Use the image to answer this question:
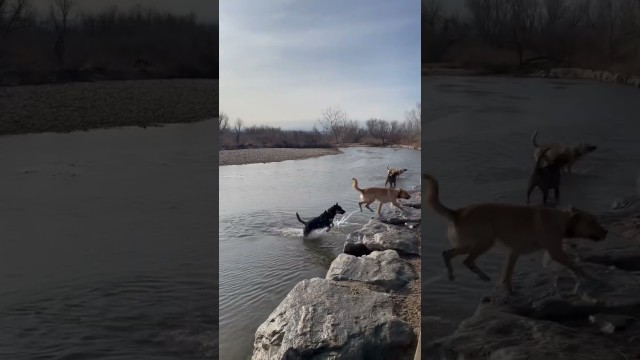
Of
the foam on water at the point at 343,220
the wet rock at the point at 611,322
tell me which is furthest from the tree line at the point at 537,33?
the foam on water at the point at 343,220

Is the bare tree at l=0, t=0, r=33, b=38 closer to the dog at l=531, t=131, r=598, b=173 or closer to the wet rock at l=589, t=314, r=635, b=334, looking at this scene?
the dog at l=531, t=131, r=598, b=173

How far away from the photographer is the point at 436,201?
1897mm

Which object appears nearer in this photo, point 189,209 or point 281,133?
point 189,209

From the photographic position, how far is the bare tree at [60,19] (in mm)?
1899

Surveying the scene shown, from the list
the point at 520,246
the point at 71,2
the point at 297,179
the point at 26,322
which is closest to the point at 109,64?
the point at 71,2

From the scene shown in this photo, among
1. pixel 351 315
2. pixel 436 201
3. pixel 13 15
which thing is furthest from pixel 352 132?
pixel 13 15

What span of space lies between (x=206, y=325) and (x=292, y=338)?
0.88 m

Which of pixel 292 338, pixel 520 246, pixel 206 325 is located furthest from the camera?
pixel 292 338

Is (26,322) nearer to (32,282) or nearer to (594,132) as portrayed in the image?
(32,282)

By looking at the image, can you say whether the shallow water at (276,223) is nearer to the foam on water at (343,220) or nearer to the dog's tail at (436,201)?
the foam on water at (343,220)

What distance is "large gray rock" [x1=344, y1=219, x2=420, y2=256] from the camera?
3.89 metres

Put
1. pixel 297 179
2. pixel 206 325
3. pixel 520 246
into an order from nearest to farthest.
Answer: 1. pixel 520 246
2. pixel 206 325
3. pixel 297 179

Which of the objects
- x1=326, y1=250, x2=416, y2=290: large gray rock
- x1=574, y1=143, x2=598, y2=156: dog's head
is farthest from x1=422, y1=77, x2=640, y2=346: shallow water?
x1=326, y1=250, x2=416, y2=290: large gray rock

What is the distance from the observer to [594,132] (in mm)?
1840
